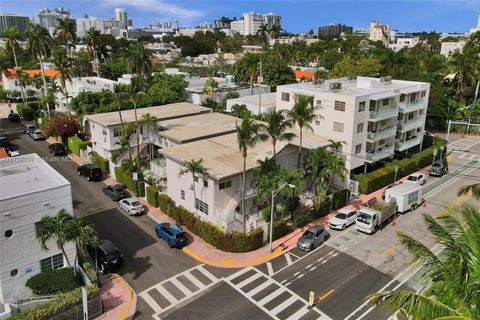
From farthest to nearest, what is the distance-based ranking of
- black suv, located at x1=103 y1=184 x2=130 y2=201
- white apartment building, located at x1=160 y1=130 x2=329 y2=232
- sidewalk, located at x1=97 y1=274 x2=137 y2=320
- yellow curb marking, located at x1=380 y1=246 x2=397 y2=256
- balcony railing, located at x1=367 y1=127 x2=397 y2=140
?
balcony railing, located at x1=367 y1=127 x2=397 y2=140
black suv, located at x1=103 y1=184 x2=130 y2=201
white apartment building, located at x1=160 y1=130 x2=329 y2=232
yellow curb marking, located at x1=380 y1=246 x2=397 y2=256
sidewalk, located at x1=97 y1=274 x2=137 y2=320

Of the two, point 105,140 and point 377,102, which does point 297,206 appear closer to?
Answer: point 377,102

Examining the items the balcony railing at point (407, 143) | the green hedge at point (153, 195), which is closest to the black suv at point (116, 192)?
the green hedge at point (153, 195)

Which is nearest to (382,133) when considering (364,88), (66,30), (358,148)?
(358,148)

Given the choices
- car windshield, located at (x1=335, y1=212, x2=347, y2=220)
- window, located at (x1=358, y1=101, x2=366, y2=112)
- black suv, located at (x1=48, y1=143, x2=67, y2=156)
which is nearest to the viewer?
car windshield, located at (x1=335, y1=212, x2=347, y2=220)

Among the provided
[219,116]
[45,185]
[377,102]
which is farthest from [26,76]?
[377,102]

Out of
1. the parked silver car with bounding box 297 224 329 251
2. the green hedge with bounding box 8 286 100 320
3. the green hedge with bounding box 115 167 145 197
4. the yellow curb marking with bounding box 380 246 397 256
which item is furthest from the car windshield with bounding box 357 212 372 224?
the green hedge with bounding box 8 286 100 320

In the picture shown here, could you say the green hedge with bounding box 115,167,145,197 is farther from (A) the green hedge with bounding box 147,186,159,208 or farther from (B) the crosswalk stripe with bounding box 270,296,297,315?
(B) the crosswalk stripe with bounding box 270,296,297,315

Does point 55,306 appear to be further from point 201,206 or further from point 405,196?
point 405,196
